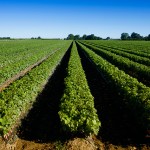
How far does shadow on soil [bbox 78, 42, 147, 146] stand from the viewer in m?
9.57

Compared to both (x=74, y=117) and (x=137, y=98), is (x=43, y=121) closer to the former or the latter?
(x=74, y=117)

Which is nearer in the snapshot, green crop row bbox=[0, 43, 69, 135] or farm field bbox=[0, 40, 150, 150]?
farm field bbox=[0, 40, 150, 150]

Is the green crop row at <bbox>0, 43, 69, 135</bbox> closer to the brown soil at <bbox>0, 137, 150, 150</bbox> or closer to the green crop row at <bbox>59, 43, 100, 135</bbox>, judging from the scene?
the brown soil at <bbox>0, 137, 150, 150</bbox>

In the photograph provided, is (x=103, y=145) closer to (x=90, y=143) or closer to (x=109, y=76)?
(x=90, y=143)

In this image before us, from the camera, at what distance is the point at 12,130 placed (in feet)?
32.6

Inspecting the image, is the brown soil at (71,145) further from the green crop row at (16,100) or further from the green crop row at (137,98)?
the green crop row at (137,98)

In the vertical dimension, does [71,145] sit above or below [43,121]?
above

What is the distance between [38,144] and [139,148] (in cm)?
358

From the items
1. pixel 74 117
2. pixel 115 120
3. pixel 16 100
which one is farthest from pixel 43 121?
pixel 115 120

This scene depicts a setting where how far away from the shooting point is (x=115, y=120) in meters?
11.4

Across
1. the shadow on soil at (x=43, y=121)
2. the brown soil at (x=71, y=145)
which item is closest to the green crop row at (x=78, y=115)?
the brown soil at (x=71, y=145)

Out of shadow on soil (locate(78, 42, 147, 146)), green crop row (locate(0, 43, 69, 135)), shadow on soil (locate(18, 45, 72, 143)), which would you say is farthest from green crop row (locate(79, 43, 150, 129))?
green crop row (locate(0, 43, 69, 135))

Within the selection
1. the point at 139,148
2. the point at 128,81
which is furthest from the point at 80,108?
the point at 128,81

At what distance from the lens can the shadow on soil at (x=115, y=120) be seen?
9.57 m
